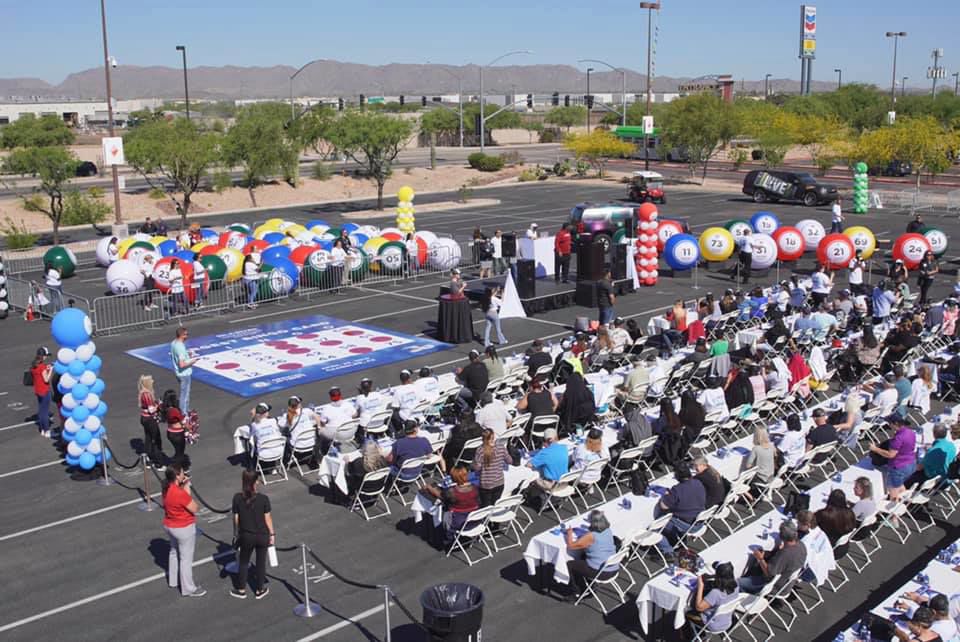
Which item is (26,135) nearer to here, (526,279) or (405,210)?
(405,210)

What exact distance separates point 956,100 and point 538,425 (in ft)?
282

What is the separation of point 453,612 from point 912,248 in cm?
2398

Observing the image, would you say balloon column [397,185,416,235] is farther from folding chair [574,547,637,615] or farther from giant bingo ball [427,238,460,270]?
folding chair [574,547,637,615]

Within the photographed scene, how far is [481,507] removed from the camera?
11.4m

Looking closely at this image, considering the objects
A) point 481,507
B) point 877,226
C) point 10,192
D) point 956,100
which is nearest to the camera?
point 481,507

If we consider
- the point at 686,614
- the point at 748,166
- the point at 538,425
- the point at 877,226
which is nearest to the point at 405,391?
the point at 538,425

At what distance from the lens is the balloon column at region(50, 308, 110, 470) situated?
14.0m

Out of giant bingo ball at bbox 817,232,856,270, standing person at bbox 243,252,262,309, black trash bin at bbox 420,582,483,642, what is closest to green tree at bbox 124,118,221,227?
Answer: standing person at bbox 243,252,262,309

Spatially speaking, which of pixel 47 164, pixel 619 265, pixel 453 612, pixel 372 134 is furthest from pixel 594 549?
pixel 372 134

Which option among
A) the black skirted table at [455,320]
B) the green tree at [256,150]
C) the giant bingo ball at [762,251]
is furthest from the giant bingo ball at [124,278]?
the green tree at [256,150]

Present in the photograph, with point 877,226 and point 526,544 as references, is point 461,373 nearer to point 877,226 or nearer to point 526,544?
point 526,544

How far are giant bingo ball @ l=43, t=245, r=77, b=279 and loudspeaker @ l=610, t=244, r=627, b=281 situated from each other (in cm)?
1788

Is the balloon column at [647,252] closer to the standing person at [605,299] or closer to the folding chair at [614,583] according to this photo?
the standing person at [605,299]

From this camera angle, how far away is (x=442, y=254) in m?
30.7
